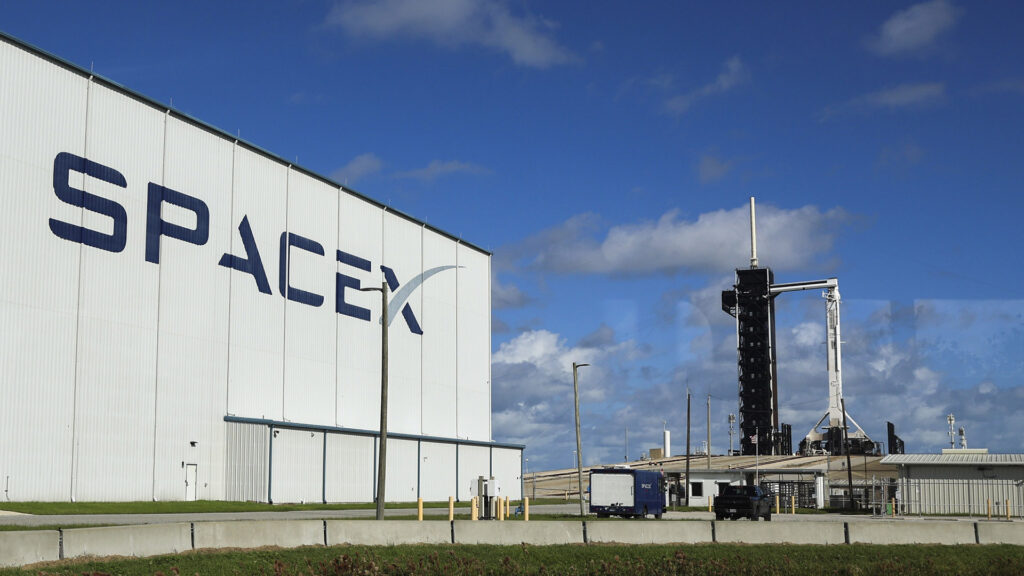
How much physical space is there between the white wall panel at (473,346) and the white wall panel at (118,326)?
1267 inches

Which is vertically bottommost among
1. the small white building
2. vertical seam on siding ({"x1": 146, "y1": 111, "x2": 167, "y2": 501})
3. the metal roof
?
the small white building

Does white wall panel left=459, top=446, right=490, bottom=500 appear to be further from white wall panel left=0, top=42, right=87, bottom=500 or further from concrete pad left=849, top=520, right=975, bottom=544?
concrete pad left=849, top=520, right=975, bottom=544

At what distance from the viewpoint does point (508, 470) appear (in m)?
81.0

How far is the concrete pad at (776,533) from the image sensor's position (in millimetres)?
28766

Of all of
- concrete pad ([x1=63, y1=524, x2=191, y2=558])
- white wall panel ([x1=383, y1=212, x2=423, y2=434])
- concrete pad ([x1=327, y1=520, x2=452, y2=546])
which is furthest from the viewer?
white wall panel ([x1=383, y1=212, x2=423, y2=434])

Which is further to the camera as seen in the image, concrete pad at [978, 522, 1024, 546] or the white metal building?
the white metal building

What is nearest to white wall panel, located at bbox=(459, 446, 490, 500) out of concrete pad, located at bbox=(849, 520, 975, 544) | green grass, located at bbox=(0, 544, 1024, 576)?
concrete pad, located at bbox=(849, 520, 975, 544)

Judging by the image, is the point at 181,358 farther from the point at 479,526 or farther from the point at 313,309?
the point at 479,526

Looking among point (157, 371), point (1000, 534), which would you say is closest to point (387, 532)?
point (1000, 534)

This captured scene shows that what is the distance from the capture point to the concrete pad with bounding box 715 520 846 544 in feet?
94.4

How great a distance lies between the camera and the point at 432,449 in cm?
7069

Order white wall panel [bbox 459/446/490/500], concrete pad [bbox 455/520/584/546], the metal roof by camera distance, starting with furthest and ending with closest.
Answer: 1. white wall panel [bbox 459/446/490/500]
2. the metal roof
3. concrete pad [bbox 455/520/584/546]

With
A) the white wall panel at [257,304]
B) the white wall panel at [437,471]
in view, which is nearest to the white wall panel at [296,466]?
the white wall panel at [257,304]

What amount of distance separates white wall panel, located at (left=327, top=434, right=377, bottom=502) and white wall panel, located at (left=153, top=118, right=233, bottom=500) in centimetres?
732
